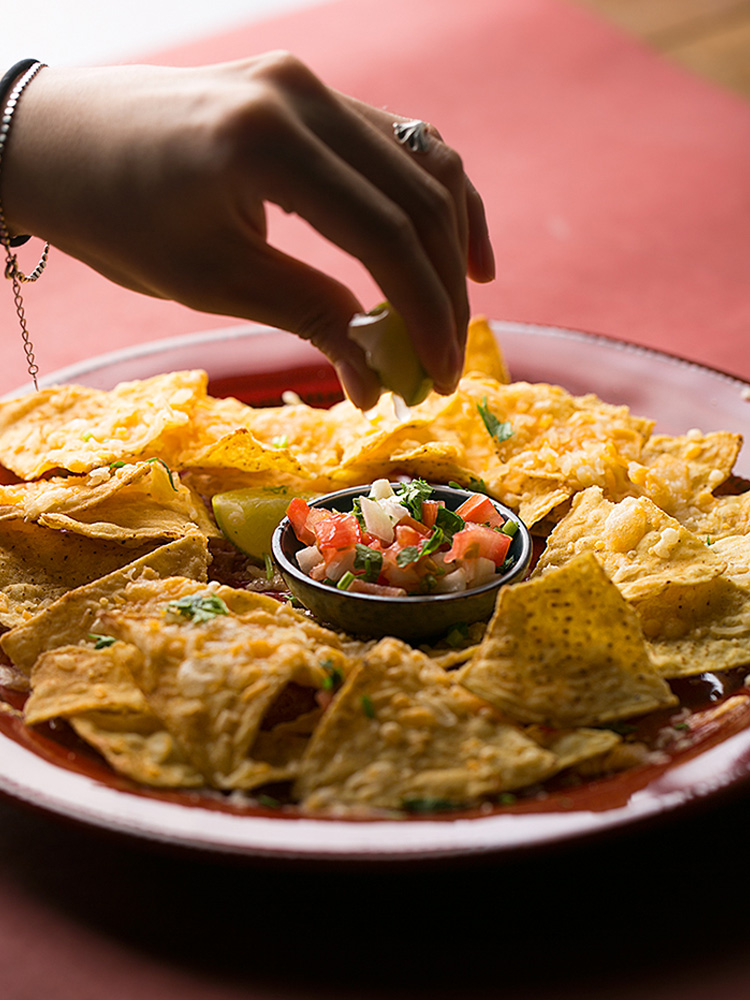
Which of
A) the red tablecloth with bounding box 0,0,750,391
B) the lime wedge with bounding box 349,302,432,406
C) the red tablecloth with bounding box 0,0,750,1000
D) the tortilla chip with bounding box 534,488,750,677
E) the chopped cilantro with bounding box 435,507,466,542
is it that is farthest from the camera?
the red tablecloth with bounding box 0,0,750,391

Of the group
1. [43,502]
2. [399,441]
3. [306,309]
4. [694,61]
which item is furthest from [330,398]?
[694,61]

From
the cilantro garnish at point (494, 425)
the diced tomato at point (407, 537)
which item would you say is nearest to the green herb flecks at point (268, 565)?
the diced tomato at point (407, 537)

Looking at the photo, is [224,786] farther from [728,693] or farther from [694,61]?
[694,61]

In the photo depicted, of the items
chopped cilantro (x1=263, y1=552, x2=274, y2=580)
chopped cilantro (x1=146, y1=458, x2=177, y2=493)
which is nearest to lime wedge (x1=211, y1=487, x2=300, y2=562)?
chopped cilantro (x1=263, y1=552, x2=274, y2=580)

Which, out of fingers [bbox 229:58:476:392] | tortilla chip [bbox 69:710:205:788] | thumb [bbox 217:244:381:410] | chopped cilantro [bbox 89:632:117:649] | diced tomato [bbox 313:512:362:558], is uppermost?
fingers [bbox 229:58:476:392]

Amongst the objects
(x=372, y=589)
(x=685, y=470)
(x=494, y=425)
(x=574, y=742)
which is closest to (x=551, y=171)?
(x=494, y=425)

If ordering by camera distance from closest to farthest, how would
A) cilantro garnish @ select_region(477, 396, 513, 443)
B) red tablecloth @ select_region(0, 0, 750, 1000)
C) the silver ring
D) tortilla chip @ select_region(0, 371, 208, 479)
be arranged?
red tablecloth @ select_region(0, 0, 750, 1000) → the silver ring → tortilla chip @ select_region(0, 371, 208, 479) → cilantro garnish @ select_region(477, 396, 513, 443)

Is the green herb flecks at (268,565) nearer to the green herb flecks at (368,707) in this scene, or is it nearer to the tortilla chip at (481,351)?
the green herb flecks at (368,707)

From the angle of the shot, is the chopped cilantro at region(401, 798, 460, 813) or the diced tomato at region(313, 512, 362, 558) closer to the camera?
the chopped cilantro at region(401, 798, 460, 813)

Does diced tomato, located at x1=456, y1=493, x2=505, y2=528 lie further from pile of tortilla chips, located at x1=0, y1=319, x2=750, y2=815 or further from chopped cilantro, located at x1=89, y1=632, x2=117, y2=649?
chopped cilantro, located at x1=89, y1=632, x2=117, y2=649
